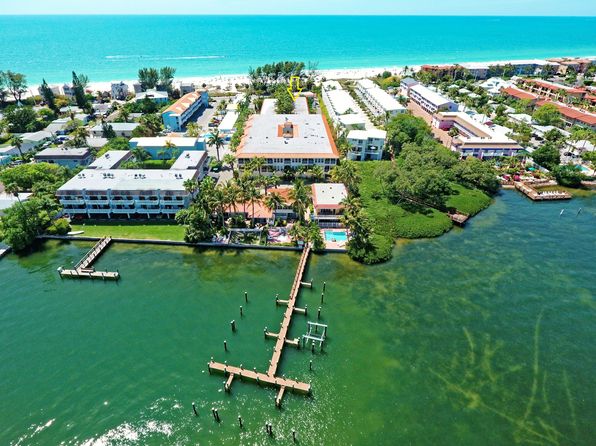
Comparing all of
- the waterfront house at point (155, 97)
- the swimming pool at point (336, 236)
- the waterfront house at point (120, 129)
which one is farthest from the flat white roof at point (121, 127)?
the swimming pool at point (336, 236)

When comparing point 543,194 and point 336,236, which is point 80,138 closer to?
point 336,236

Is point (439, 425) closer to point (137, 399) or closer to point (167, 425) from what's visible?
point (167, 425)

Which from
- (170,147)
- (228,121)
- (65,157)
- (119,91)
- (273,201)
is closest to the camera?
(273,201)

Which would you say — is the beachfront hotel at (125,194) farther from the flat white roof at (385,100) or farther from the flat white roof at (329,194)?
the flat white roof at (385,100)

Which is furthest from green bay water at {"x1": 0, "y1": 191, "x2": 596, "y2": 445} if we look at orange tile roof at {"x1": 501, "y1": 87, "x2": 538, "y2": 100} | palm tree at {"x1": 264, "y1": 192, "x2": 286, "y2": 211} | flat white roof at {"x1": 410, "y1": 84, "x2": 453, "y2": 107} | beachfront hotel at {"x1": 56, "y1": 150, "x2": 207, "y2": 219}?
orange tile roof at {"x1": 501, "y1": 87, "x2": 538, "y2": 100}

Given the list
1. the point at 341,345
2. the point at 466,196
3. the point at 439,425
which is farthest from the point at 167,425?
the point at 466,196

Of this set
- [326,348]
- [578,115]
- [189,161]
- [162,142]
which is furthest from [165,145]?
[578,115]
